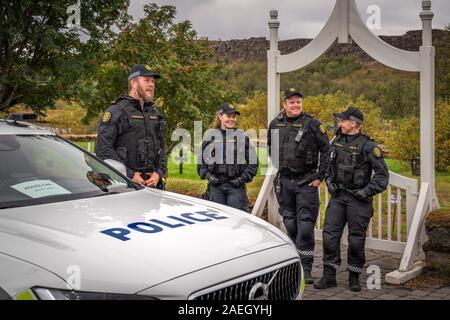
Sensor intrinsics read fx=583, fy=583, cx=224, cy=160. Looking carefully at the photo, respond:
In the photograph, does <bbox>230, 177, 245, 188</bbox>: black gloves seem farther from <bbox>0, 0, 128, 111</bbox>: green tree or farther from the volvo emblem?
<bbox>0, 0, 128, 111</bbox>: green tree

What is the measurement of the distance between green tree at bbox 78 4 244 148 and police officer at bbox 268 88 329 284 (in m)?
4.44

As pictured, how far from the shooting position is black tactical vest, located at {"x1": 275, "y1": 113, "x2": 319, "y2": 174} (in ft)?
19.9

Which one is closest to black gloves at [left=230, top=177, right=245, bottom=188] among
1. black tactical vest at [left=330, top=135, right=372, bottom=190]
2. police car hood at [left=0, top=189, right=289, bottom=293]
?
black tactical vest at [left=330, top=135, right=372, bottom=190]

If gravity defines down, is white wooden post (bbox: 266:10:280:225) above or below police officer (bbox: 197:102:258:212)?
above

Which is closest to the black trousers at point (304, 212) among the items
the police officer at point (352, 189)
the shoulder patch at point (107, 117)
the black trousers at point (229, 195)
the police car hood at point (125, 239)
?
the police officer at point (352, 189)

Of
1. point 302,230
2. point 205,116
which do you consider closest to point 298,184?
point 302,230

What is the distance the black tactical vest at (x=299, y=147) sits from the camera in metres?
6.07

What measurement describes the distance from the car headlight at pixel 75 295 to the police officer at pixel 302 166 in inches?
141

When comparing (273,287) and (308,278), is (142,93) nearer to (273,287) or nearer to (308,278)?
(308,278)

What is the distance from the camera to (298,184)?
6.09 metres

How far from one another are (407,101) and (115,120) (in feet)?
21.7

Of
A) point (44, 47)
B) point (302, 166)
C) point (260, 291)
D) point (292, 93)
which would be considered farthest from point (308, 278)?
point (44, 47)
